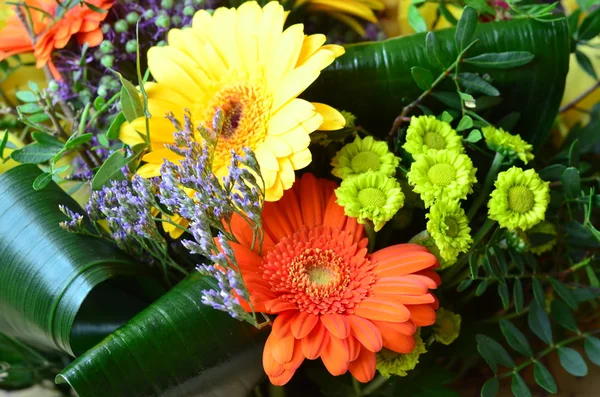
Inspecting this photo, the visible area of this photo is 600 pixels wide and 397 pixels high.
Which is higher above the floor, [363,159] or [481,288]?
[363,159]

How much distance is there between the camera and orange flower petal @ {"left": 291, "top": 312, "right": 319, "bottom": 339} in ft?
1.40

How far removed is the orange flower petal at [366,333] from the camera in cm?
41

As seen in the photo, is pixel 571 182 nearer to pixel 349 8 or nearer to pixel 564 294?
pixel 564 294

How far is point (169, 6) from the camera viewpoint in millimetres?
622

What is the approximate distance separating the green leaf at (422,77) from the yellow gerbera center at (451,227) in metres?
0.14

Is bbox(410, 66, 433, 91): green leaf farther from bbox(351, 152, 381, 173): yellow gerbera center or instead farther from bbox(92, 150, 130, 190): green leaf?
bbox(92, 150, 130, 190): green leaf

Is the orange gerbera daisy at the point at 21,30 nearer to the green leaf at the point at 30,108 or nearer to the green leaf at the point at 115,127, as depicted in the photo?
the green leaf at the point at 30,108

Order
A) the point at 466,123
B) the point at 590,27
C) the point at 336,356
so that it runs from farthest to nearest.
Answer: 1. the point at 590,27
2. the point at 466,123
3. the point at 336,356

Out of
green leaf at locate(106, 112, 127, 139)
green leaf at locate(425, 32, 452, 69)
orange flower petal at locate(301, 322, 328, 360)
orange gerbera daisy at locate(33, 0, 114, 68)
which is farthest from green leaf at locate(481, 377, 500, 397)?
orange gerbera daisy at locate(33, 0, 114, 68)

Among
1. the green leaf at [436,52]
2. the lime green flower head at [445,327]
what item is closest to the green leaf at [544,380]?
the lime green flower head at [445,327]

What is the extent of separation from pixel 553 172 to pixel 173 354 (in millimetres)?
399

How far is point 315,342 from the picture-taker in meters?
0.43

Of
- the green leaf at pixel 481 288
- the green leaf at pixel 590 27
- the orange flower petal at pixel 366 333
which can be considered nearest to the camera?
the orange flower petal at pixel 366 333

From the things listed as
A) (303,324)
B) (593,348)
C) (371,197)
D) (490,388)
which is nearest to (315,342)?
(303,324)
